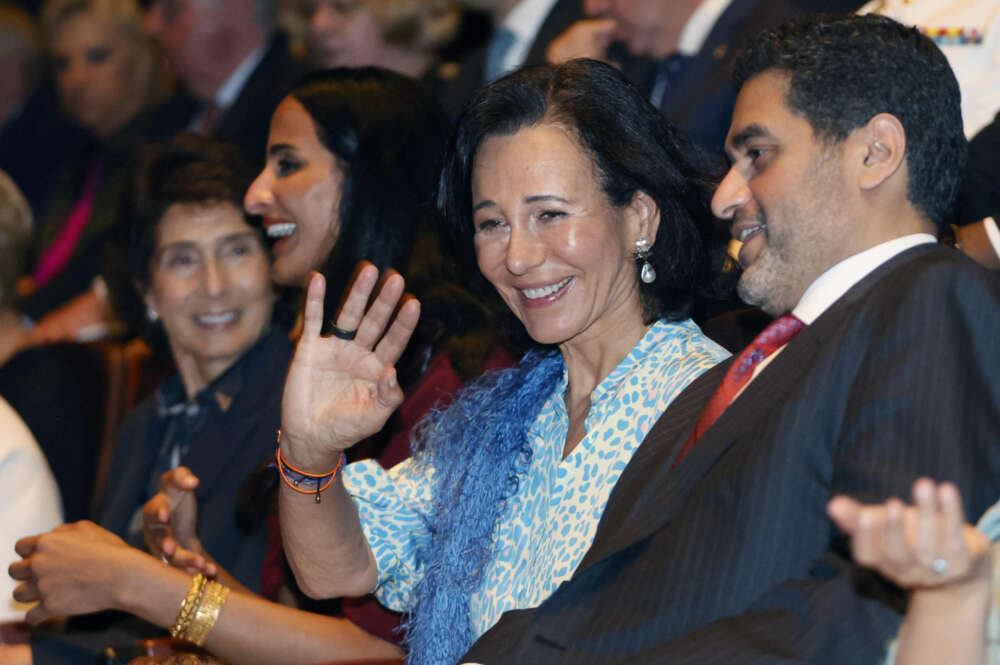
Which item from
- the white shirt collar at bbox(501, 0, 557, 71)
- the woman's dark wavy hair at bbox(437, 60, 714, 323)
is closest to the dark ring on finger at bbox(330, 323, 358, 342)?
the woman's dark wavy hair at bbox(437, 60, 714, 323)

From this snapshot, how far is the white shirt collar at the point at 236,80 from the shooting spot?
541 cm

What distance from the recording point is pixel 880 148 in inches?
74.5

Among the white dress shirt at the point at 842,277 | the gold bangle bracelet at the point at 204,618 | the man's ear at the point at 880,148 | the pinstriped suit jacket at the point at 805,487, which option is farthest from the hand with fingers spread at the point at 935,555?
the gold bangle bracelet at the point at 204,618

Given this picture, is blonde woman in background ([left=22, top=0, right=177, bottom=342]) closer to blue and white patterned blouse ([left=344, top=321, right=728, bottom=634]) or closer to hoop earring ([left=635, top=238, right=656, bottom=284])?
blue and white patterned blouse ([left=344, top=321, right=728, bottom=634])

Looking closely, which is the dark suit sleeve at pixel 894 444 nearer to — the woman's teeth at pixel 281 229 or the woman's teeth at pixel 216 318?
the woman's teeth at pixel 281 229

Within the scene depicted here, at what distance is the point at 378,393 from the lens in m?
2.25

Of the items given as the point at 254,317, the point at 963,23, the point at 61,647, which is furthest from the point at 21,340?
the point at 963,23

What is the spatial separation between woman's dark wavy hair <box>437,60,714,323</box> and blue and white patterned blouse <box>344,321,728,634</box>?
91 millimetres

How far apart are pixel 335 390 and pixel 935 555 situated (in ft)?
3.96

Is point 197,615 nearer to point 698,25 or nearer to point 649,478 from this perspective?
point 649,478

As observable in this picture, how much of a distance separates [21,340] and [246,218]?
94cm

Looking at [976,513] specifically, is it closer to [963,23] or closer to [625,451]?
[625,451]

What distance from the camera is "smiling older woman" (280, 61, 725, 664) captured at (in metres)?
2.27

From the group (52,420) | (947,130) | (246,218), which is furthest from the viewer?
(52,420)
